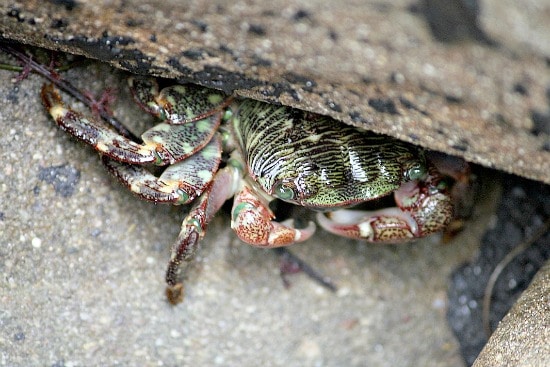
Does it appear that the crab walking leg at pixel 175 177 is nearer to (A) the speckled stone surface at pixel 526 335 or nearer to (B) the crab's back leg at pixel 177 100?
(B) the crab's back leg at pixel 177 100

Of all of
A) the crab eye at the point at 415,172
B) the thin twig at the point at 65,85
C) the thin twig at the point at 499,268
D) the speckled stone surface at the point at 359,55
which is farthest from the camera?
the thin twig at the point at 499,268

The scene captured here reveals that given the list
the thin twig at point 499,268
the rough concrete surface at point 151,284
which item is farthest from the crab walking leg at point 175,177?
the thin twig at point 499,268

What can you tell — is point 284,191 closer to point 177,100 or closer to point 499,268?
point 177,100

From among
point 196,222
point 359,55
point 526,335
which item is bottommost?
point 196,222

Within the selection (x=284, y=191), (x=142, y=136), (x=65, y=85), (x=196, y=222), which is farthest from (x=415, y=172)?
(x=65, y=85)

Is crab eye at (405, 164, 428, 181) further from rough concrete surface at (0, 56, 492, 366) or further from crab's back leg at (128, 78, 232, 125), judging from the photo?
crab's back leg at (128, 78, 232, 125)

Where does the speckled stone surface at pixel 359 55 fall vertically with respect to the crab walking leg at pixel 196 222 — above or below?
above

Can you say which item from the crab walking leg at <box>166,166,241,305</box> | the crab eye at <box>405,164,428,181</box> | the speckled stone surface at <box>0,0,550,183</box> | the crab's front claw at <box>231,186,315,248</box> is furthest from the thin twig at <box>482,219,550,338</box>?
the crab walking leg at <box>166,166,241,305</box>
